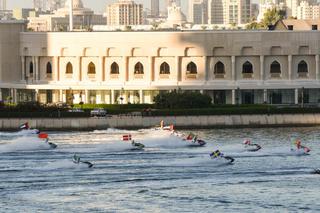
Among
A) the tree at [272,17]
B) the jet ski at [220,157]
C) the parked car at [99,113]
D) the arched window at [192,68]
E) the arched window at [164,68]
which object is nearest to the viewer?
the jet ski at [220,157]

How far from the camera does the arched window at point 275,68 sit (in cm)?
11375

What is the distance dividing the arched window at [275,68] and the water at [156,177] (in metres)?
25.1

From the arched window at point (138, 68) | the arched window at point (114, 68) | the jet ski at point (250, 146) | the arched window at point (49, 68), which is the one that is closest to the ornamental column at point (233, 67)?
the arched window at point (138, 68)

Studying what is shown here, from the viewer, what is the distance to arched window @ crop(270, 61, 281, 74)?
114 meters

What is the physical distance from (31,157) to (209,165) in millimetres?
10551

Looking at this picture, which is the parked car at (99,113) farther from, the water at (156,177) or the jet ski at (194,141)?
the jet ski at (194,141)

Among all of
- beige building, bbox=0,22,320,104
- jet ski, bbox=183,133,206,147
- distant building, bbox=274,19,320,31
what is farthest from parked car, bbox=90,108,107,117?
distant building, bbox=274,19,320,31

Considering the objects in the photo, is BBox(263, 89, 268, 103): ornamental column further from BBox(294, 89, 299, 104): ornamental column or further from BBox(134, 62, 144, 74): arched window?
BBox(134, 62, 144, 74): arched window

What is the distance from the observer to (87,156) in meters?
77.8

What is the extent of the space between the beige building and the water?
23.8m

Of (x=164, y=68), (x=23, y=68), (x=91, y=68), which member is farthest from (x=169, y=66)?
(x=23, y=68)

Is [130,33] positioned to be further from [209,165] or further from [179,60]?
[209,165]

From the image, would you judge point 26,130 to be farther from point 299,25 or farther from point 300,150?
point 299,25

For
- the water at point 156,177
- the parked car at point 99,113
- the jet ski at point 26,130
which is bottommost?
the water at point 156,177
